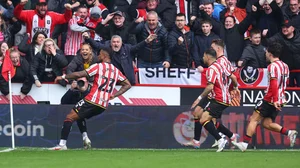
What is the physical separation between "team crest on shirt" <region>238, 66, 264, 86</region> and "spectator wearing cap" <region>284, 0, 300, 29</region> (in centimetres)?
159

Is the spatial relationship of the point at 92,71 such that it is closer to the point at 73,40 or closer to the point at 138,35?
the point at 73,40

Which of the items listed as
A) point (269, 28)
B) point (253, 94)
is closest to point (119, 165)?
point (253, 94)

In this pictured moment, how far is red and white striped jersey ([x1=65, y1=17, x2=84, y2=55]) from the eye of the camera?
20688 mm

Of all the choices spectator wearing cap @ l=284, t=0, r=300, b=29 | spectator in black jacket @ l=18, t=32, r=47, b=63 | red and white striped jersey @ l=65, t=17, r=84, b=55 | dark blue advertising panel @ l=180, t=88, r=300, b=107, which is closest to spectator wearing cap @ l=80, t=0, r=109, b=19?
red and white striped jersey @ l=65, t=17, r=84, b=55

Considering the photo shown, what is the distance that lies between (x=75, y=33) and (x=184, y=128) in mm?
3639

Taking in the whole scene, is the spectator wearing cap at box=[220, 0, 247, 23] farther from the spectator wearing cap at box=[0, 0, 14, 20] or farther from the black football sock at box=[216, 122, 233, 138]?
the spectator wearing cap at box=[0, 0, 14, 20]

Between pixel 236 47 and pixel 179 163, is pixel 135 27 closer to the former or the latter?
pixel 236 47

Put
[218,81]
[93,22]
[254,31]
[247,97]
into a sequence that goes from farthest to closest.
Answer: [93,22], [254,31], [247,97], [218,81]

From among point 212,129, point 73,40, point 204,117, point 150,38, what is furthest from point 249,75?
point 73,40

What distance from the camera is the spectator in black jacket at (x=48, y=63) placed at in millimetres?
19719

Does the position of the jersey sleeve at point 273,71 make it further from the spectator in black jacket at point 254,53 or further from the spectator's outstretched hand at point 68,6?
the spectator's outstretched hand at point 68,6

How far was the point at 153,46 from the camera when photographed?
67.4 feet

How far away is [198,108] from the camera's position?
17828 millimetres

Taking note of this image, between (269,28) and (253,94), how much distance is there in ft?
6.15
